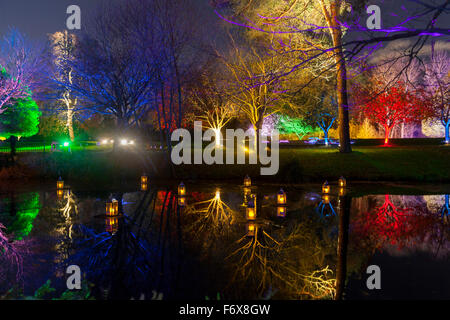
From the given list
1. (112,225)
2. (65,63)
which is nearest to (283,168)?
(112,225)

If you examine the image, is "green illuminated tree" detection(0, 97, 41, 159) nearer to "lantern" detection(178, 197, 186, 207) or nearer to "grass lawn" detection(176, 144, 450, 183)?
"grass lawn" detection(176, 144, 450, 183)

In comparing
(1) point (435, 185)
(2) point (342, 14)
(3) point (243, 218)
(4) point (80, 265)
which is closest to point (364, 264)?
(3) point (243, 218)

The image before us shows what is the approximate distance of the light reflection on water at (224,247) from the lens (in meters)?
6.16

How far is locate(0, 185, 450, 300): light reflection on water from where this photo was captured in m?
6.16

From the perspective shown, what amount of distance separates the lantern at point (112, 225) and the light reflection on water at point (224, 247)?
55 mm

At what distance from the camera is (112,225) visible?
34.3ft

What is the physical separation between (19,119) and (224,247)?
44.1 metres

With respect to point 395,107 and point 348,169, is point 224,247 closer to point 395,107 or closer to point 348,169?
point 348,169

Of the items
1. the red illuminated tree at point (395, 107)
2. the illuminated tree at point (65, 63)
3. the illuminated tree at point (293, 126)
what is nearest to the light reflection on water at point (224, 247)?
the illuminated tree at point (65, 63)

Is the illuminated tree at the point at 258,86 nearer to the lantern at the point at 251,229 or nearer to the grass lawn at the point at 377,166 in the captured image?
the grass lawn at the point at 377,166

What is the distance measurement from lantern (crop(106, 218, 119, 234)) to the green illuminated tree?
38697 mm
